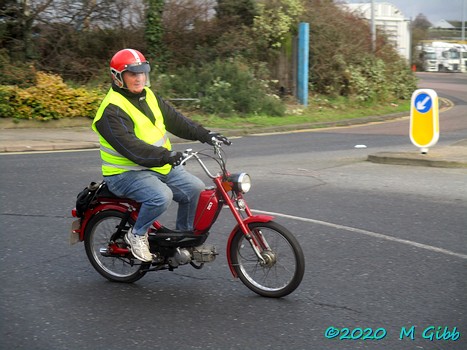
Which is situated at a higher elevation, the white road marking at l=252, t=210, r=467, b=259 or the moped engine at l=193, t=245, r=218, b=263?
the moped engine at l=193, t=245, r=218, b=263

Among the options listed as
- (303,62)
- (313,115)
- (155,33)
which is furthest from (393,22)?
(155,33)

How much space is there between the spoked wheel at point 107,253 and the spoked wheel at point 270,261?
772 mm

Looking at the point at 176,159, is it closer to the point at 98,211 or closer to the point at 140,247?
the point at 140,247

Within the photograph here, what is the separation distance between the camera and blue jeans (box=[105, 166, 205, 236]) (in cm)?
533

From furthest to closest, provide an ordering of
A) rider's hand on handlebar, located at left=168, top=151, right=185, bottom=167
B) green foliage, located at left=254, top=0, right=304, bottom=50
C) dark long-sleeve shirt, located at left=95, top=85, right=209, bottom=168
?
green foliage, located at left=254, top=0, right=304, bottom=50 → dark long-sleeve shirt, located at left=95, top=85, right=209, bottom=168 → rider's hand on handlebar, located at left=168, top=151, right=185, bottom=167

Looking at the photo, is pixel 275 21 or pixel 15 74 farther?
pixel 275 21

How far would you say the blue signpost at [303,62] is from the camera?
2464 centimetres

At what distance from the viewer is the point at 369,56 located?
27.9 m

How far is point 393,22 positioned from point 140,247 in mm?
31516

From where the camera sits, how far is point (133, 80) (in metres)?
5.35

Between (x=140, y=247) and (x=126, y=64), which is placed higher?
(x=126, y=64)

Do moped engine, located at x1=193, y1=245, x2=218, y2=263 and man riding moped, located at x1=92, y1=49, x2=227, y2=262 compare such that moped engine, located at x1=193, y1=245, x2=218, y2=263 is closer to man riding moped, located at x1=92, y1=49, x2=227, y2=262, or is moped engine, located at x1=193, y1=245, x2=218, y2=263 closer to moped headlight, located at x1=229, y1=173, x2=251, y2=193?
man riding moped, located at x1=92, y1=49, x2=227, y2=262

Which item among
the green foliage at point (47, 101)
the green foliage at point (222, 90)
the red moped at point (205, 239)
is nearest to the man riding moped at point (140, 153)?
the red moped at point (205, 239)

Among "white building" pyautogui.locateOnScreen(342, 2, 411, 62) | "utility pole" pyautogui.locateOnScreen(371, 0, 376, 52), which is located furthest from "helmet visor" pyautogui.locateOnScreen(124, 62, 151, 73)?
"white building" pyautogui.locateOnScreen(342, 2, 411, 62)
